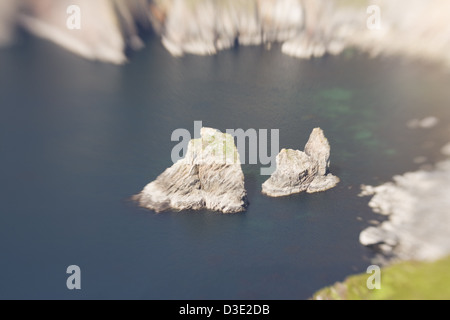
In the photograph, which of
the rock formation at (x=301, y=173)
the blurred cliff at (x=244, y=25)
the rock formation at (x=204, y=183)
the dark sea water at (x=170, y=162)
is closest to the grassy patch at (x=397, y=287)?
the dark sea water at (x=170, y=162)

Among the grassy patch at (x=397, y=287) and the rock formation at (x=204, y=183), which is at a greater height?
the rock formation at (x=204, y=183)

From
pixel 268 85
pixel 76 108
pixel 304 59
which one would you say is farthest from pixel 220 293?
pixel 304 59

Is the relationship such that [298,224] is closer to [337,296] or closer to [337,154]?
[337,296]

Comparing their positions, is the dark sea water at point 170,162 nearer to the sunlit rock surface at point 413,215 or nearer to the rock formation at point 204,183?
the rock formation at point 204,183

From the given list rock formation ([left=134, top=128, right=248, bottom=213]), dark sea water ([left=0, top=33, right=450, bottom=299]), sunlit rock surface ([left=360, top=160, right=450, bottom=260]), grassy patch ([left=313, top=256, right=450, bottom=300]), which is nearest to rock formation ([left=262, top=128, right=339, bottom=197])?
dark sea water ([left=0, top=33, right=450, bottom=299])

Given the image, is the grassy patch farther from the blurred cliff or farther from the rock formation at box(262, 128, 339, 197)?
the blurred cliff
